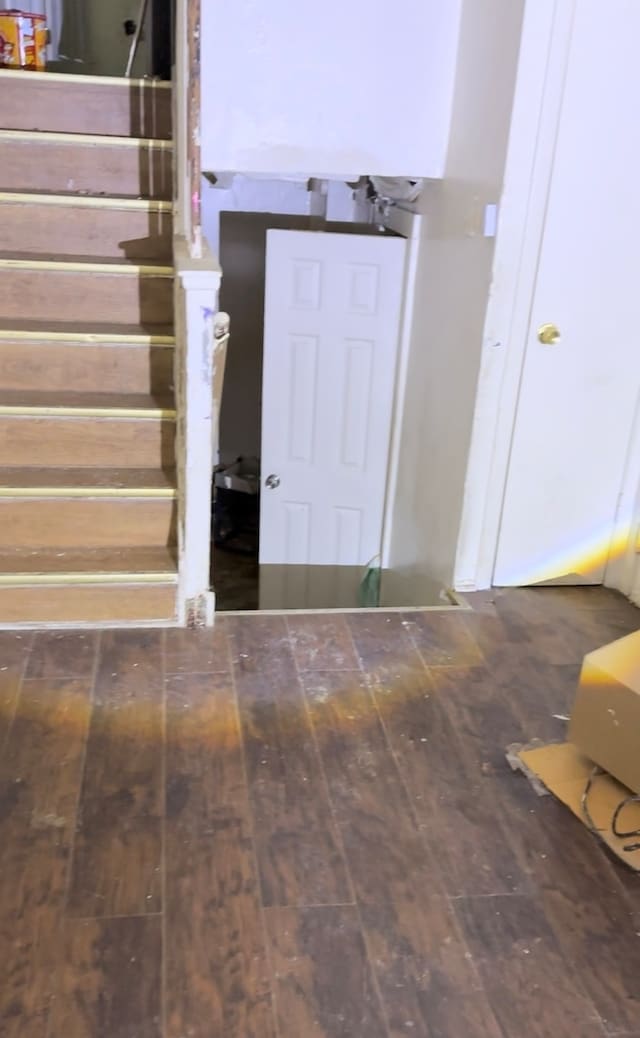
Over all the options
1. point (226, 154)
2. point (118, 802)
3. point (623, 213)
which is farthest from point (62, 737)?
point (623, 213)

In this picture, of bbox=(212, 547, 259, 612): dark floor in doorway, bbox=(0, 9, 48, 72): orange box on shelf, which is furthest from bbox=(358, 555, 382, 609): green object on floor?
bbox=(0, 9, 48, 72): orange box on shelf

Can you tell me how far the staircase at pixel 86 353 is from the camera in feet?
8.79

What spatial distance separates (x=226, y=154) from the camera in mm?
3096

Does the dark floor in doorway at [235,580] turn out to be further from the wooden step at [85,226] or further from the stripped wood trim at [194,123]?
the stripped wood trim at [194,123]

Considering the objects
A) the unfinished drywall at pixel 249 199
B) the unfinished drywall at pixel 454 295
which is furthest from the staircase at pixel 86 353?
the unfinished drywall at pixel 454 295

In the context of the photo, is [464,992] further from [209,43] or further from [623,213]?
[209,43]

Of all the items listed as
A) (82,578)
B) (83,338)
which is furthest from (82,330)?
(82,578)

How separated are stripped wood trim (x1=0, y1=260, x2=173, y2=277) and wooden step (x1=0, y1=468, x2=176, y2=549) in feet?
2.32

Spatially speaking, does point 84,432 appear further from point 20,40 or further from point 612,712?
point 20,40

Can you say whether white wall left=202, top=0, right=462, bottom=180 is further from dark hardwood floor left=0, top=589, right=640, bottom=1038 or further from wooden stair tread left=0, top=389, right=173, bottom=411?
dark hardwood floor left=0, top=589, right=640, bottom=1038

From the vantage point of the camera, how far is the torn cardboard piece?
199 centimetres

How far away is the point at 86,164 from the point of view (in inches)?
130

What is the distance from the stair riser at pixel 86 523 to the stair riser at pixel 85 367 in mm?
467

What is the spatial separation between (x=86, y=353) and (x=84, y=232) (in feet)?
1.79
